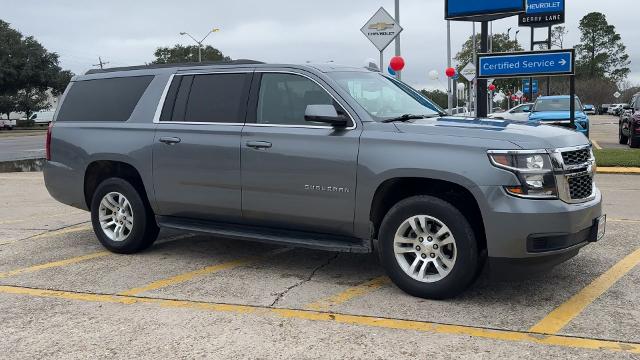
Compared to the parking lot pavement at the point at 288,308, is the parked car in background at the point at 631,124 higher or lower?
higher

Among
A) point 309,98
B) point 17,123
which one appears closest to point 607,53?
point 17,123

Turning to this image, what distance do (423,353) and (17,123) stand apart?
6914 centimetres

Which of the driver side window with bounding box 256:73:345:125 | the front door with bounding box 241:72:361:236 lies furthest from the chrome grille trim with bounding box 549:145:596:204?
the driver side window with bounding box 256:73:345:125

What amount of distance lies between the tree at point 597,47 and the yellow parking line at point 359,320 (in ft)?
358

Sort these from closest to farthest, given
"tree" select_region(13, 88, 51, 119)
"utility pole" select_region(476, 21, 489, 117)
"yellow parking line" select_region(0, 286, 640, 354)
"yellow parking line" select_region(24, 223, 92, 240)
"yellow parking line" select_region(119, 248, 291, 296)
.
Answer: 1. "yellow parking line" select_region(0, 286, 640, 354)
2. "yellow parking line" select_region(119, 248, 291, 296)
3. "yellow parking line" select_region(24, 223, 92, 240)
4. "utility pole" select_region(476, 21, 489, 117)
5. "tree" select_region(13, 88, 51, 119)

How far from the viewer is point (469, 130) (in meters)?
4.60

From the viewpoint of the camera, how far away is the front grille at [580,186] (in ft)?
14.7

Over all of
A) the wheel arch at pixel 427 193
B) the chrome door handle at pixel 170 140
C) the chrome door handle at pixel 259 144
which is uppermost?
the chrome door handle at pixel 170 140

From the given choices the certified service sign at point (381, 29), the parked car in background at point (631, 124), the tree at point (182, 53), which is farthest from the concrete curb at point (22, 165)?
the tree at point (182, 53)

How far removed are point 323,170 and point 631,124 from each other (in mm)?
15716

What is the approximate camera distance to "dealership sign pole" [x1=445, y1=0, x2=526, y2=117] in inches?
453

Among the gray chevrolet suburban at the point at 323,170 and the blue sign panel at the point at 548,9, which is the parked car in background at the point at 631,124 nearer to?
the blue sign panel at the point at 548,9

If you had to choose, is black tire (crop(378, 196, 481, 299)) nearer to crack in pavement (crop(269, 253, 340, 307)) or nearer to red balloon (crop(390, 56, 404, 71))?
crack in pavement (crop(269, 253, 340, 307))

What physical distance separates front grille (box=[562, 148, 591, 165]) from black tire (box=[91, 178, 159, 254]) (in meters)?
3.94
